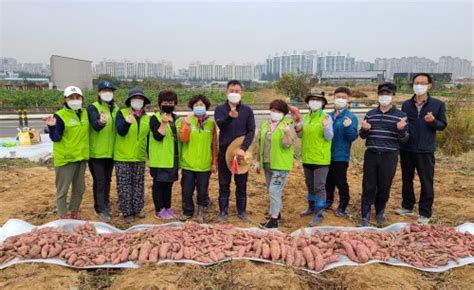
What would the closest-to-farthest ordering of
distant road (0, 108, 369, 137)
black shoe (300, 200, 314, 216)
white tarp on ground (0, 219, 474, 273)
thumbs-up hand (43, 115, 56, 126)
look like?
white tarp on ground (0, 219, 474, 273) < thumbs-up hand (43, 115, 56, 126) < black shoe (300, 200, 314, 216) < distant road (0, 108, 369, 137)

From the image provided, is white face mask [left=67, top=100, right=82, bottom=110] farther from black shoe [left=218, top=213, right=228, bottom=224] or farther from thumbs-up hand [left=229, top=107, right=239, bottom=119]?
black shoe [left=218, top=213, right=228, bottom=224]

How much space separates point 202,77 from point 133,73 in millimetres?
14787

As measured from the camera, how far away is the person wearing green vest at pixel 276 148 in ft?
15.0

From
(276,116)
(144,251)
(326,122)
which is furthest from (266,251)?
(326,122)

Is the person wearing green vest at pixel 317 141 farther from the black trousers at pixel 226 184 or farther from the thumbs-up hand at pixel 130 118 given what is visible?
the thumbs-up hand at pixel 130 118

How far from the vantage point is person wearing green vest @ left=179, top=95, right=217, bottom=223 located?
4.70 metres

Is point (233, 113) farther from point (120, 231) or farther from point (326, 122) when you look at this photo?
point (120, 231)

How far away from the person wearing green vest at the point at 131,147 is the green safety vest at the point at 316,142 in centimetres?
200

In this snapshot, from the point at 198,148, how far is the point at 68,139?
1.50m

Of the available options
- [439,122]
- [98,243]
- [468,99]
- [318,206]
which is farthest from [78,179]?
[468,99]

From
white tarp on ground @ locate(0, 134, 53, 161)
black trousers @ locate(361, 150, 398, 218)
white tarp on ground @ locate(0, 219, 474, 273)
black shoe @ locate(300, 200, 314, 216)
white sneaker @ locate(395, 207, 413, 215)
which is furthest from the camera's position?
white tarp on ground @ locate(0, 134, 53, 161)

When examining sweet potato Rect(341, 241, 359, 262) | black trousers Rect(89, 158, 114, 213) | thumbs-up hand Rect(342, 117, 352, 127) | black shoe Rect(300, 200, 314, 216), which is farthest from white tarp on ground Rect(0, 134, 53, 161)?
sweet potato Rect(341, 241, 359, 262)

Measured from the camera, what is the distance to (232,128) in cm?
469

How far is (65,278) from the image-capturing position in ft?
10.6
